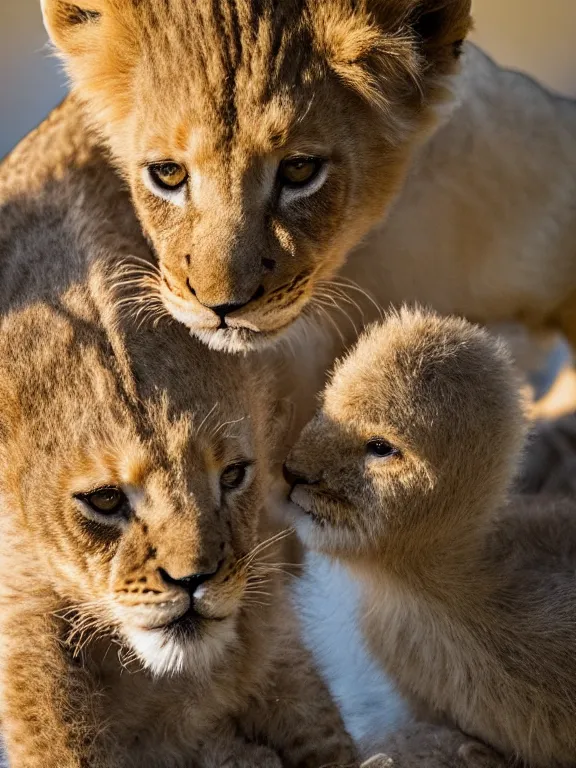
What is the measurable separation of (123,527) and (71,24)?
2.24 feet

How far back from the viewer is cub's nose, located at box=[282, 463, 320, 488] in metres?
1.42

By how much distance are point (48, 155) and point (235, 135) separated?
334 mm

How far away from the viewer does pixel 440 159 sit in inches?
76.0

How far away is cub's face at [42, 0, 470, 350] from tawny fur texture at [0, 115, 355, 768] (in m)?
0.08

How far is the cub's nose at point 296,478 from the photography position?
142 centimetres

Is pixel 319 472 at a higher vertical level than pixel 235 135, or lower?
lower

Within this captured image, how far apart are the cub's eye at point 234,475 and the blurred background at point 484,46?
1723 mm

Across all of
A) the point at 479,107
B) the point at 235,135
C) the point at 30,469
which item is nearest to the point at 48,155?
the point at 235,135

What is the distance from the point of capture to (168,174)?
4.70ft

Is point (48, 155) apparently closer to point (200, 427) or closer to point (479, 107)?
point (200, 427)

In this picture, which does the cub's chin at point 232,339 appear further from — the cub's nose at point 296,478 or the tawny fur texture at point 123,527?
the cub's nose at point 296,478

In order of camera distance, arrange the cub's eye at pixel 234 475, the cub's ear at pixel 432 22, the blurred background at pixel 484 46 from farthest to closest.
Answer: the blurred background at pixel 484 46
the cub's ear at pixel 432 22
the cub's eye at pixel 234 475

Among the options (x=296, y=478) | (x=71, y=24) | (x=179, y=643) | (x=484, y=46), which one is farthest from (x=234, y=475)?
(x=484, y=46)

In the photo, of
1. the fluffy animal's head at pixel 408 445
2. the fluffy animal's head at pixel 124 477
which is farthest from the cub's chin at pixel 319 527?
the fluffy animal's head at pixel 124 477
